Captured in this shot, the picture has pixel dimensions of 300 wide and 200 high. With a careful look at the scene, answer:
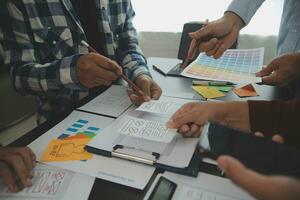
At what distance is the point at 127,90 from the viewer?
3.19 ft

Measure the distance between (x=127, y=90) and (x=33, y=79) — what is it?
1.04 ft

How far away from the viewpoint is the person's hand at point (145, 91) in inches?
34.2

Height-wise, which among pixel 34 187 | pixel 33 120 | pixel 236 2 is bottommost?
pixel 33 120

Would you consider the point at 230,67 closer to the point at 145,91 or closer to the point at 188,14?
the point at 145,91

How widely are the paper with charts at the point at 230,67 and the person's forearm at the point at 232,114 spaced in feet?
0.73

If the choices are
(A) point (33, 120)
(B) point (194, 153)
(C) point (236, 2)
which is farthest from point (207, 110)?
(A) point (33, 120)

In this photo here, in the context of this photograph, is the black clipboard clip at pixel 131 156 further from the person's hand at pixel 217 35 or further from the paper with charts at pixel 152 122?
the person's hand at pixel 217 35

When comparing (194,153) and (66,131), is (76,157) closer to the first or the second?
(66,131)

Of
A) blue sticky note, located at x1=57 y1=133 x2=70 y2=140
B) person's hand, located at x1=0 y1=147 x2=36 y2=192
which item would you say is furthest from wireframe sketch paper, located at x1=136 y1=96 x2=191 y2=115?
person's hand, located at x1=0 y1=147 x2=36 y2=192

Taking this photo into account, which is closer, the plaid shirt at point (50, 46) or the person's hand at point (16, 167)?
the person's hand at point (16, 167)

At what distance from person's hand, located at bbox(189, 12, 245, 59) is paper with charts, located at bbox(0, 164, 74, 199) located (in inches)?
24.8

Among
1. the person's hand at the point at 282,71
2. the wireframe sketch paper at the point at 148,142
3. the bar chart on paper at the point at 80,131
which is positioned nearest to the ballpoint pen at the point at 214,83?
the person's hand at the point at 282,71

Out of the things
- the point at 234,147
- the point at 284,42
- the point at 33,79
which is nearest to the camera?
the point at 234,147

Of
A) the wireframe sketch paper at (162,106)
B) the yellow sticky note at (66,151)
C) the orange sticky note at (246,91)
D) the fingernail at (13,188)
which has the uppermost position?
the wireframe sketch paper at (162,106)
